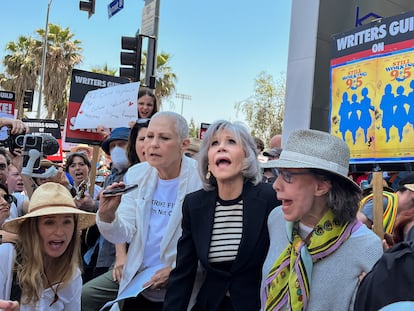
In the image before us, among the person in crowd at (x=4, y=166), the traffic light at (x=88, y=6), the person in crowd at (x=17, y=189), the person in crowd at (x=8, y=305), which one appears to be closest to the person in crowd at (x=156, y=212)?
the person in crowd at (x=8, y=305)

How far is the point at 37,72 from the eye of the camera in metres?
31.5

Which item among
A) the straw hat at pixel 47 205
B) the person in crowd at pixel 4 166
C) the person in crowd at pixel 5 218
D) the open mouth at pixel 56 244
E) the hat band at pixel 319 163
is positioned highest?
the hat band at pixel 319 163

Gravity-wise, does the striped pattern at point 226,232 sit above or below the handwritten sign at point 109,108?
below

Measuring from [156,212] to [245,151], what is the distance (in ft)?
Answer: 2.78

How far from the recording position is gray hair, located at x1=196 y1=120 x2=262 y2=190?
2.69 meters

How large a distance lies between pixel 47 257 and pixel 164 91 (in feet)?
102

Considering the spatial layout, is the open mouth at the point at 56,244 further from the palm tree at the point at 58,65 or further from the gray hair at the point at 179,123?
the palm tree at the point at 58,65

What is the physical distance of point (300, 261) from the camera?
2.04 m

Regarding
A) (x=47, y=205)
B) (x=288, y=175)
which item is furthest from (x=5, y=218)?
(x=288, y=175)

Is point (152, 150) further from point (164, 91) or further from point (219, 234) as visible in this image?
point (164, 91)

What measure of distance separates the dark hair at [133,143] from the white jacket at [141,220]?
81cm

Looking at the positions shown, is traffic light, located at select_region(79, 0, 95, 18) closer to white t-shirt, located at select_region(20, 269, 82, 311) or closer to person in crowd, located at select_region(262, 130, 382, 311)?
white t-shirt, located at select_region(20, 269, 82, 311)

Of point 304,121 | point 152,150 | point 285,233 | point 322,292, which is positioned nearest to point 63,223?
point 152,150

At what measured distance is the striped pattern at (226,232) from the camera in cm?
253
